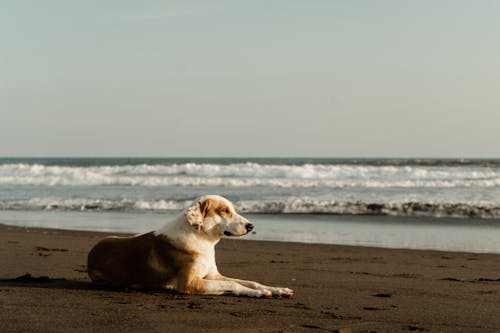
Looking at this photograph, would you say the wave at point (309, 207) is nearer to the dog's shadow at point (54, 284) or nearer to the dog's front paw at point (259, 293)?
the dog's shadow at point (54, 284)

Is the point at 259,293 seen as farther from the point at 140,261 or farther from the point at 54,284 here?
the point at 54,284

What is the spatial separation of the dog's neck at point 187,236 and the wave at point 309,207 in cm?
1292

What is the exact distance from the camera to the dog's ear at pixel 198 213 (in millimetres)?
6492

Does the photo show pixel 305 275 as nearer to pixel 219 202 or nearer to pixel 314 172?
pixel 219 202

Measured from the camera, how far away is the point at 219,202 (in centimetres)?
655

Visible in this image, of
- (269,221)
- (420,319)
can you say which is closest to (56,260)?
(420,319)

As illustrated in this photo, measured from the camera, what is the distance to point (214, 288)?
638 cm

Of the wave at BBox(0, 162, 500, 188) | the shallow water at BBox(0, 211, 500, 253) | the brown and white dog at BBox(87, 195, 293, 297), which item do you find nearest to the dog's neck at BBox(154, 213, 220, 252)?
the brown and white dog at BBox(87, 195, 293, 297)

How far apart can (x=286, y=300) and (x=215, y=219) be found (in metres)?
1.00

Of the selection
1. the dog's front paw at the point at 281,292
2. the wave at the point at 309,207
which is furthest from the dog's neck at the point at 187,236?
the wave at the point at 309,207

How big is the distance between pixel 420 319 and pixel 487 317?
0.57 m

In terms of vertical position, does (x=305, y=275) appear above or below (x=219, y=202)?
below

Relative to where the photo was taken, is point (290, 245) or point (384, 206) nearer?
point (290, 245)

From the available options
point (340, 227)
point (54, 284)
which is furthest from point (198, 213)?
point (340, 227)
